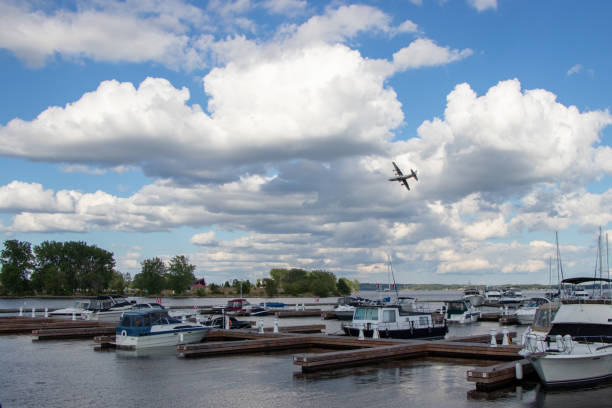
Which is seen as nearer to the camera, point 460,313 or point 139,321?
point 139,321

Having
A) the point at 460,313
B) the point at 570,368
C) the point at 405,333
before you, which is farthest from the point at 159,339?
the point at 460,313

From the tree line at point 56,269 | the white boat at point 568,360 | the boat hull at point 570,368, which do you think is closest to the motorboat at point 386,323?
the white boat at point 568,360

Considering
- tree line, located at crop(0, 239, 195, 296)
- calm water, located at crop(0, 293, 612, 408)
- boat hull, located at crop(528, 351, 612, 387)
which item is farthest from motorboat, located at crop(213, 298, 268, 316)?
tree line, located at crop(0, 239, 195, 296)

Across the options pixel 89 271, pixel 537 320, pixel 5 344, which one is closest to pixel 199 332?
pixel 5 344

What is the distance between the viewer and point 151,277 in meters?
181

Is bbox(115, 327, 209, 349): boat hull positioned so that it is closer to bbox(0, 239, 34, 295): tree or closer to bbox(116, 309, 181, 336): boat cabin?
bbox(116, 309, 181, 336): boat cabin

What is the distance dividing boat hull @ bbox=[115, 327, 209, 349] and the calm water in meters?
2.31

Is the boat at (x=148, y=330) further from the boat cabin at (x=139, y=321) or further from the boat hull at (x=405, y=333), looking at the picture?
the boat hull at (x=405, y=333)

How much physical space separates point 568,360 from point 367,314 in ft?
57.2

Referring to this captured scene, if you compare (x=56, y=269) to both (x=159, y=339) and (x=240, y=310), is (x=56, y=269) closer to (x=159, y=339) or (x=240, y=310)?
(x=240, y=310)

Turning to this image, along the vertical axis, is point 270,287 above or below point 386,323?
below

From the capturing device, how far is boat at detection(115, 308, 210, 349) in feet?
111

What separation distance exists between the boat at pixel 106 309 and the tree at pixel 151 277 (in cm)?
12128

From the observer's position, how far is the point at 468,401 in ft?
65.6
